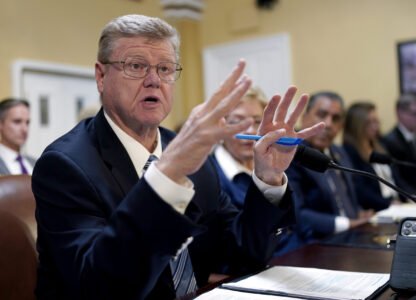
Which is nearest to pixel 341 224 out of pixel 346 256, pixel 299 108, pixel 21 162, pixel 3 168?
pixel 346 256

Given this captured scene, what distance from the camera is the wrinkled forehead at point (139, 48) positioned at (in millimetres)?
1188

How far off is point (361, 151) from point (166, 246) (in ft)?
10.2

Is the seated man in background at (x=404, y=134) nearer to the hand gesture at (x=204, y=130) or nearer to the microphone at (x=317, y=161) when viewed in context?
the microphone at (x=317, y=161)

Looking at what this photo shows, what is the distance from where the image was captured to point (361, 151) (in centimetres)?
374

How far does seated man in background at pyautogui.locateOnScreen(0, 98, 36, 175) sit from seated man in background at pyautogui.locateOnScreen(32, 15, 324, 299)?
2.77 meters

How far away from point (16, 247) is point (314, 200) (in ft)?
5.68

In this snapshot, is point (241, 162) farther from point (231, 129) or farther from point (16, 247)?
point (231, 129)

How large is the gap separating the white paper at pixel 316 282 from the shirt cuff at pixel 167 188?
0.27 m

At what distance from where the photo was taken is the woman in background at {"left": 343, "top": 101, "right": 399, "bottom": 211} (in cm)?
336

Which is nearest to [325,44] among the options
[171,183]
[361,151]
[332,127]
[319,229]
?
[361,151]

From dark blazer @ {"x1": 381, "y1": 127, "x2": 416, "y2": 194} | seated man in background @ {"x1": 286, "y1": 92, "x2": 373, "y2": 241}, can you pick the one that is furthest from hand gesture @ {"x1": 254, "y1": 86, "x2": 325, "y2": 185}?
dark blazer @ {"x1": 381, "y1": 127, "x2": 416, "y2": 194}

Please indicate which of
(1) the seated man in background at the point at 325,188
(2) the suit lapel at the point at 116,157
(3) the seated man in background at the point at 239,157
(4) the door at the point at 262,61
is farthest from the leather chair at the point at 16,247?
(4) the door at the point at 262,61

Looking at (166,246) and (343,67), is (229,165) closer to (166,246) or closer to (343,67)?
(166,246)

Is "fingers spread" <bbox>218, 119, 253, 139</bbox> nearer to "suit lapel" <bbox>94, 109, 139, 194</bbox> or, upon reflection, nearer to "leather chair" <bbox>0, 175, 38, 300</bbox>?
"suit lapel" <bbox>94, 109, 139, 194</bbox>
